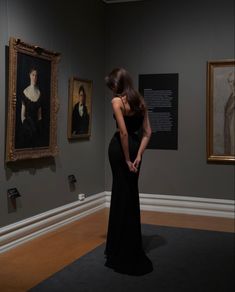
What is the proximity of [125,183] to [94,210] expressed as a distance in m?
2.46

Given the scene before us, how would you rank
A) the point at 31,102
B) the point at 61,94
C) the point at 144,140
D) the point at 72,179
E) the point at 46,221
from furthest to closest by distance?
the point at 72,179
the point at 61,94
the point at 46,221
the point at 31,102
the point at 144,140

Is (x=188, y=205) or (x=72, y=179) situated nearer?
(x=72, y=179)

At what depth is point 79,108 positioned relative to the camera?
5676 millimetres

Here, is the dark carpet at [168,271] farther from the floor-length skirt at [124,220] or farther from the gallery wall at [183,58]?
the gallery wall at [183,58]

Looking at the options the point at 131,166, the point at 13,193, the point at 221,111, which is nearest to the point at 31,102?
the point at 13,193

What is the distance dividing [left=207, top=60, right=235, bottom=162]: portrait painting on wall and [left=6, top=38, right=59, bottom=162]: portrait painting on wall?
2.18 meters

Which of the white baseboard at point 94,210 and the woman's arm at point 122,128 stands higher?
the woman's arm at point 122,128

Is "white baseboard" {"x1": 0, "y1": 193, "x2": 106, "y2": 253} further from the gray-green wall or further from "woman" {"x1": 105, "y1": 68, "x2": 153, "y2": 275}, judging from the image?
"woman" {"x1": 105, "y1": 68, "x2": 153, "y2": 275}

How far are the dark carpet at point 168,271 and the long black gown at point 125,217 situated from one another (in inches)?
5.0

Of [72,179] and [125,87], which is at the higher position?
[125,87]

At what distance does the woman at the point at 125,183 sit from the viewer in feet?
12.4

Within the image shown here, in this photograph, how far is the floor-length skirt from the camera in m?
3.77

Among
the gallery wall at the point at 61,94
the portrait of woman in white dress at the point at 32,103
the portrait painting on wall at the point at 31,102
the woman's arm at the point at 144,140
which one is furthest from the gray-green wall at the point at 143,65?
the woman's arm at the point at 144,140

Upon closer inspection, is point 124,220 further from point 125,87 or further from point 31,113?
point 31,113
